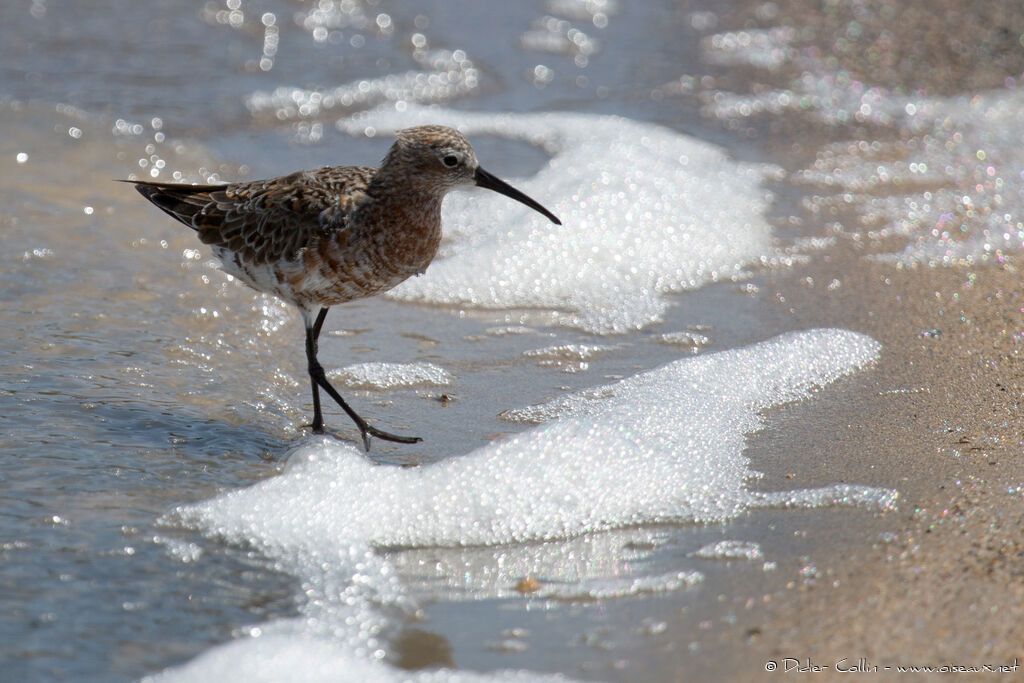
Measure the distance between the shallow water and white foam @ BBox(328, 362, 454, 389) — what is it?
0.02m

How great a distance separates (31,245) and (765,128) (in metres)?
4.89

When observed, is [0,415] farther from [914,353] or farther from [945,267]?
[945,267]

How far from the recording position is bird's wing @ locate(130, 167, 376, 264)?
14.7 feet

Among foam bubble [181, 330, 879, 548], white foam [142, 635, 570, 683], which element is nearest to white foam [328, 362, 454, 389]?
foam bubble [181, 330, 879, 548]

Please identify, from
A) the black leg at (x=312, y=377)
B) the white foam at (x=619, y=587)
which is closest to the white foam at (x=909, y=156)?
the black leg at (x=312, y=377)

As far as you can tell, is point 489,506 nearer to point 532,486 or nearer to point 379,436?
point 532,486

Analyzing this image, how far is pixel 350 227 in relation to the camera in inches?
175

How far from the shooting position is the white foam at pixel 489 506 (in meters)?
3.22

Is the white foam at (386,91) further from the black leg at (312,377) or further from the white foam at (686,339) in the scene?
the white foam at (686,339)

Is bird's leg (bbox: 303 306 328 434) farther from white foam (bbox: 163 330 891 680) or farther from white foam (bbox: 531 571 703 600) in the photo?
white foam (bbox: 531 571 703 600)

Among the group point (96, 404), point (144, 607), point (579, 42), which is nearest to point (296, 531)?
point (144, 607)

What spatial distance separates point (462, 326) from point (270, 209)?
1227 millimetres

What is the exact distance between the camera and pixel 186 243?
616 cm

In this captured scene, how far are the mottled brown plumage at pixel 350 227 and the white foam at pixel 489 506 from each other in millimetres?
536
